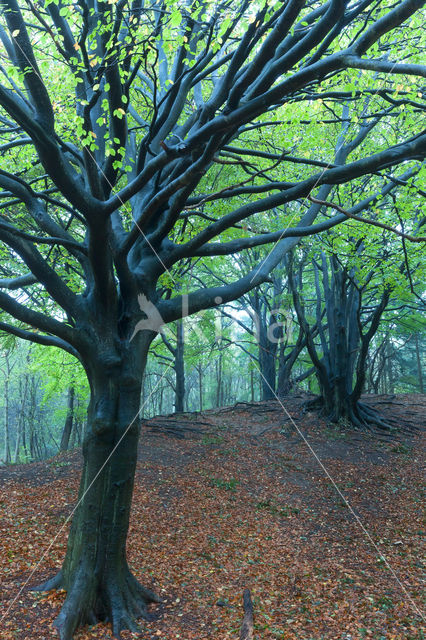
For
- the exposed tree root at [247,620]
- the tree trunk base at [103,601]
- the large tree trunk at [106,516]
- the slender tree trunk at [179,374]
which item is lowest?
the exposed tree root at [247,620]

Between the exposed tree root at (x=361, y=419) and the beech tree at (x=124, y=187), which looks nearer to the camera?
the beech tree at (x=124, y=187)

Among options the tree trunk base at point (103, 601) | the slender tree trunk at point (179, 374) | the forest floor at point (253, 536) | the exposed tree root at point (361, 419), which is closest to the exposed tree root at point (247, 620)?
the forest floor at point (253, 536)

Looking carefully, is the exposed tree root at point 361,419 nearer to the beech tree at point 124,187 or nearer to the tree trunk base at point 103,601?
the beech tree at point 124,187

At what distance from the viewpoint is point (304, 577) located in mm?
5270

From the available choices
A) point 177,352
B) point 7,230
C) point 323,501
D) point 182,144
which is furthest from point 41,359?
point 182,144

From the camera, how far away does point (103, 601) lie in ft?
13.8

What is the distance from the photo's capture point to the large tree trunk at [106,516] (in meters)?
4.15

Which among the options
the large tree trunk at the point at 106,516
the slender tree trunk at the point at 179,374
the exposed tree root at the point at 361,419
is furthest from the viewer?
the slender tree trunk at the point at 179,374

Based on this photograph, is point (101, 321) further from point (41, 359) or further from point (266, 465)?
point (41, 359)

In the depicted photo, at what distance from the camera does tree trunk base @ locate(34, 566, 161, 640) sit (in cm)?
393

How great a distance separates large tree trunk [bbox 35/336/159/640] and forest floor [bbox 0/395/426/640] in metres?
0.21

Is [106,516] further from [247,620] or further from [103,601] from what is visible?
[247,620]

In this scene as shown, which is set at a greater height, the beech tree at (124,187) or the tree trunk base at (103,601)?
the beech tree at (124,187)

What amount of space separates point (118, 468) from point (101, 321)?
1.51 m
